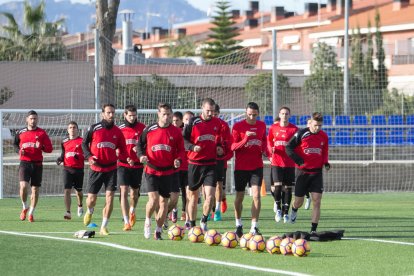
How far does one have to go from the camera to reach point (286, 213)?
64.8 feet

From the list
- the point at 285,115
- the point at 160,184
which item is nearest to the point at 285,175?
the point at 285,115

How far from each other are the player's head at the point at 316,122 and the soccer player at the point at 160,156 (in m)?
2.45

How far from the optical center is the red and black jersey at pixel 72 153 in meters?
20.5

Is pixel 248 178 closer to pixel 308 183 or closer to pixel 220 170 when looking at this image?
pixel 308 183

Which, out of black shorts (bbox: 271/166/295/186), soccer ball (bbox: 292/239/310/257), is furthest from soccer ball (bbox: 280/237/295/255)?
black shorts (bbox: 271/166/295/186)

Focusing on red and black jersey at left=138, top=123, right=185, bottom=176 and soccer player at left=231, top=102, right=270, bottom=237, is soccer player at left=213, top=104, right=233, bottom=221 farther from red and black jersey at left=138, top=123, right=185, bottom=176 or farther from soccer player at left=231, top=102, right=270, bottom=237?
red and black jersey at left=138, top=123, right=185, bottom=176

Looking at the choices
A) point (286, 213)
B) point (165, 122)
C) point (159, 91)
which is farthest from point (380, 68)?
point (165, 122)

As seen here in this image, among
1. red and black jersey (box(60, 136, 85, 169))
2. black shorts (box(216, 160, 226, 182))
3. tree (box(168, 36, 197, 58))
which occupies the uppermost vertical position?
tree (box(168, 36, 197, 58))

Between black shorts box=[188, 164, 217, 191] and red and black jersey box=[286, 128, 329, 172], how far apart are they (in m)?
1.41

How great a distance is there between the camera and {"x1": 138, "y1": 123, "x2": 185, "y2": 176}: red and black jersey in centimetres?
1559

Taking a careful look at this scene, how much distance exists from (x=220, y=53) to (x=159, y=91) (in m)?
58.4

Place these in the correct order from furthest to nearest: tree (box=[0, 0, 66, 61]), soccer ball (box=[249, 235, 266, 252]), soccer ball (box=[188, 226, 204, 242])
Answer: tree (box=[0, 0, 66, 61])
soccer ball (box=[188, 226, 204, 242])
soccer ball (box=[249, 235, 266, 252])

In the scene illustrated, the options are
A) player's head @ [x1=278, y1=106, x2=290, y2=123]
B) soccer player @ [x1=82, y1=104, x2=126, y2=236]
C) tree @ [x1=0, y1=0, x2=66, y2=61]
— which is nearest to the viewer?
soccer player @ [x1=82, y1=104, x2=126, y2=236]

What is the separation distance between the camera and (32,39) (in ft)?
161
